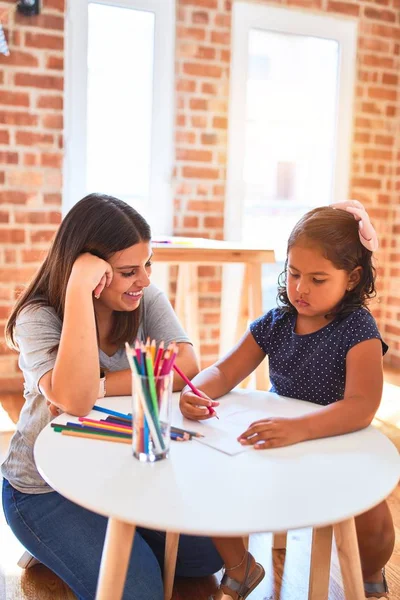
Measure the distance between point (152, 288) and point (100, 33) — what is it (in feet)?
6.38

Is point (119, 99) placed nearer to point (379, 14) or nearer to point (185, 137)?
point (185, 137)

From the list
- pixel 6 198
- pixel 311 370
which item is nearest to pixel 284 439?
pixel 311 370

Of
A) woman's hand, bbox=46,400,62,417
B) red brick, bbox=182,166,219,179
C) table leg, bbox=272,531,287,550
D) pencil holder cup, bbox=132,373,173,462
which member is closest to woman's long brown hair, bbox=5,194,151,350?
woman's hand, bbox=46,400,62,417

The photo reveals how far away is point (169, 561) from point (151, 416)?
2.03 ft

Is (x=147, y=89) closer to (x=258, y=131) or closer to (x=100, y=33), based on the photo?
(x=100, y=33)

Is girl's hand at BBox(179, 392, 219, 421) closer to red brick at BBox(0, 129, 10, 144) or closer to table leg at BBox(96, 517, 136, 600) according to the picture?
table leg at BBox(96, 517, 136, 600)

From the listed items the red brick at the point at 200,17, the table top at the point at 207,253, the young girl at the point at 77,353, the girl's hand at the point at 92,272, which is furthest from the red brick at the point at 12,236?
the girl's hand at the point at 92,272

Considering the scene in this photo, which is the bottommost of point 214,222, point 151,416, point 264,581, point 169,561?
point 264,581

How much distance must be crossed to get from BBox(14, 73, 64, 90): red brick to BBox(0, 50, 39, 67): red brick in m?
0.05

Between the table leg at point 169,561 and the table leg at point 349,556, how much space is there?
458 millimetres

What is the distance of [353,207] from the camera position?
4.83 feet

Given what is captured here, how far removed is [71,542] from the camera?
127 centimetres

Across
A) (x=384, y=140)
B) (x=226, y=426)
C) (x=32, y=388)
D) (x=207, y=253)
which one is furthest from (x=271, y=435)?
(x=384, y=140)

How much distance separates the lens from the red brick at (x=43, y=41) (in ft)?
9.30
